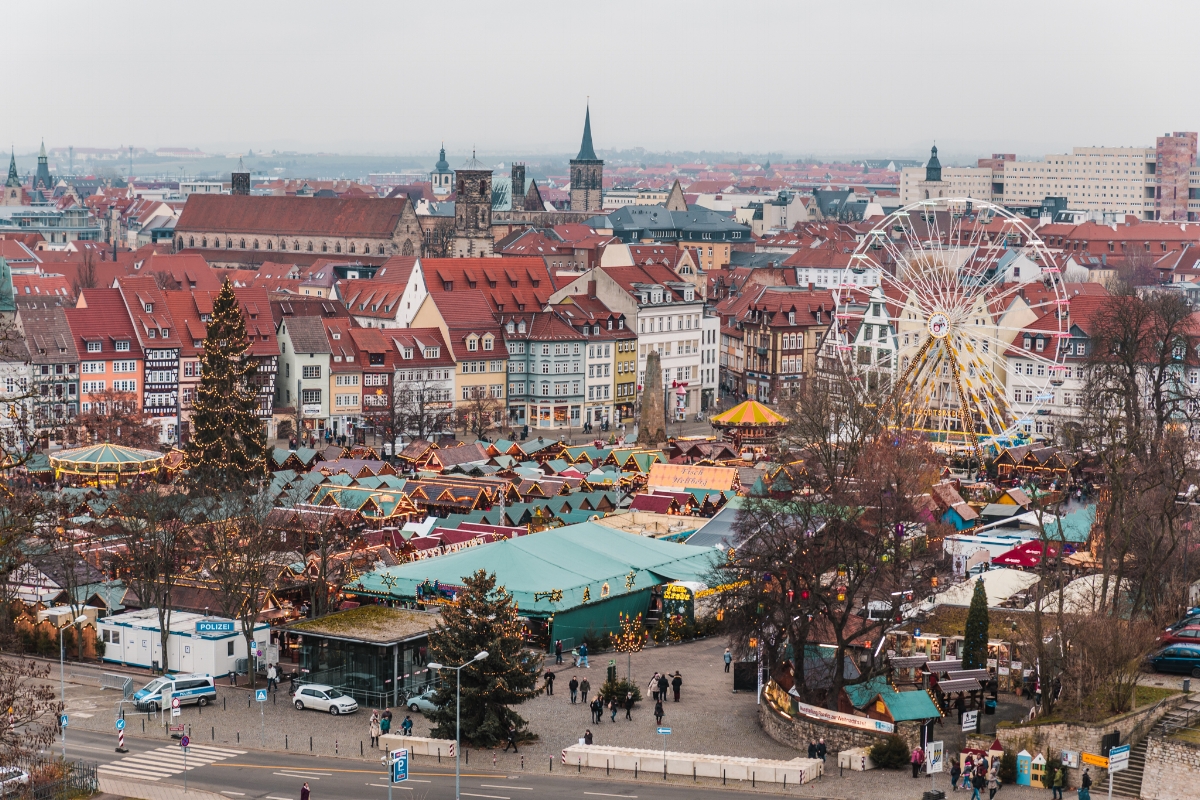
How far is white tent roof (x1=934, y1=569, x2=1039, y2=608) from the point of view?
Result: 61.6 metres

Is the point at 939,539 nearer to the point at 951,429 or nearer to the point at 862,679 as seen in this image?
the point at 862,679

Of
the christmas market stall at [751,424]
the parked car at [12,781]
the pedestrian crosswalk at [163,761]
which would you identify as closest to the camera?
the parked car at [12,781]

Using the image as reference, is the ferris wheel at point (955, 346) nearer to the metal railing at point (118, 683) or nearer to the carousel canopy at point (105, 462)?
the carousel canopy at point (105, 462)

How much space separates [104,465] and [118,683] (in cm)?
3099

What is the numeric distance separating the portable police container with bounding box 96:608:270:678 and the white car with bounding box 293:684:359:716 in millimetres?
4604

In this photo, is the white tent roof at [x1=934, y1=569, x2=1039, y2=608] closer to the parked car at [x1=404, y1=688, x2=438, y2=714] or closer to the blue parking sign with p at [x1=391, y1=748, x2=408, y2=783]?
the parked car at [x1=404, y1=688, x2=438, y2=714]

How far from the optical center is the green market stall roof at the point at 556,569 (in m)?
60.8

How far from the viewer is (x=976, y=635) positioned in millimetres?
54375

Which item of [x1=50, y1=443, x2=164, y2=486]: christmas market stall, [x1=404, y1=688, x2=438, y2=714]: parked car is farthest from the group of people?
[x1=50, y1=443, x2=164, y2=486]: christmas market stall

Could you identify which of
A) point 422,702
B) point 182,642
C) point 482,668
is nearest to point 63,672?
point 182,642

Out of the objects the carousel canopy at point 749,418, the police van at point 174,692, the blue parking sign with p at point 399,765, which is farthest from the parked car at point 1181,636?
the carousel canopy at point 749,418

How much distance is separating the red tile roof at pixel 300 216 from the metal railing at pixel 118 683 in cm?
12913

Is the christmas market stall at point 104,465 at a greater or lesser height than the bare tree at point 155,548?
lesser

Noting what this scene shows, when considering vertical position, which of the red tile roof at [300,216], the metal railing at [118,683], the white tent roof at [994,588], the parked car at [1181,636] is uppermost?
the red tile roof at [300,216]
